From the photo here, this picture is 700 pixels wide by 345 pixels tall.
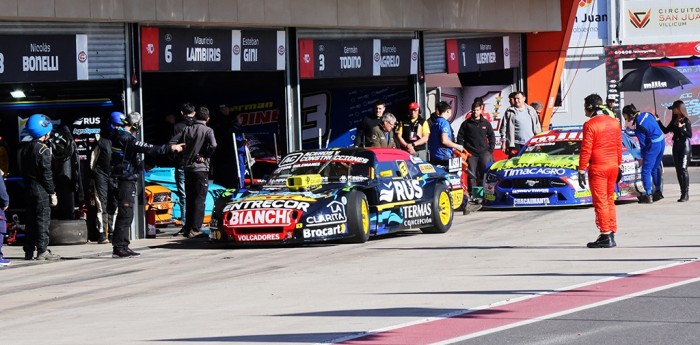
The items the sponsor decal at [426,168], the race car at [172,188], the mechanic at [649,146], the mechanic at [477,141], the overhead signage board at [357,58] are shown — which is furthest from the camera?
the overhead signage board at [357,58]

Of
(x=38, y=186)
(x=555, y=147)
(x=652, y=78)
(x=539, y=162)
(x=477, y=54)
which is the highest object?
(x=477, y=54)

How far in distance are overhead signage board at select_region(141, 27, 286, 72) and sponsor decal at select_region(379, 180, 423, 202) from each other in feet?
13.8

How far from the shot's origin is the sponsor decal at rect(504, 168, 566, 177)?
69.3 feet

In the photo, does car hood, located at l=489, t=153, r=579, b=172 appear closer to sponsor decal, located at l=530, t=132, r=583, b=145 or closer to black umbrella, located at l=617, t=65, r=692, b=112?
sponsor decal, located at l=530, t=132, r=583, b=145

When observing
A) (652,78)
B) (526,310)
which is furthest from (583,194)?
(526,310)

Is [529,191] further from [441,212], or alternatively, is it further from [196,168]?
[196,168]

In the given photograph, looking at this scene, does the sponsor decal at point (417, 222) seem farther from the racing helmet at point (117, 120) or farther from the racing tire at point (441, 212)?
the racing helmet at point (117, 120)

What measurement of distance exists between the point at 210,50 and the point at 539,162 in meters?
5.23

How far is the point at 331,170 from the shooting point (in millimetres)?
17922

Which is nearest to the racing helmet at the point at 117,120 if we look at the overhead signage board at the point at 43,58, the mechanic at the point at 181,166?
the overhead signage board at the point at 43,58

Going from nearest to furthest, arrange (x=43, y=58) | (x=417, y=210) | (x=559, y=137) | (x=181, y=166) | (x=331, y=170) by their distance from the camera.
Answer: (x=331, y=170) < (x=417, y=210) < (x=43, y=58) < (x=181, y=166) < (x=559, y=137)

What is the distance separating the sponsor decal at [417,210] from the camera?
703 inches

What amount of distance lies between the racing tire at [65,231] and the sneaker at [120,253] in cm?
210

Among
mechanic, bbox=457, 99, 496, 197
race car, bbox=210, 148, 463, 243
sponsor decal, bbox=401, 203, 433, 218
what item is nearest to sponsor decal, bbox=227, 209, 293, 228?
race car, bbox=210, 148, 463, 243
